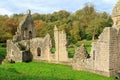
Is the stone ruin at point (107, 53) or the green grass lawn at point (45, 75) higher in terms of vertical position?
the stone ruin at point (107, 53)

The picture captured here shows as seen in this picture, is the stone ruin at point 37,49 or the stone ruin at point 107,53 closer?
the stone ruin at point 107,53

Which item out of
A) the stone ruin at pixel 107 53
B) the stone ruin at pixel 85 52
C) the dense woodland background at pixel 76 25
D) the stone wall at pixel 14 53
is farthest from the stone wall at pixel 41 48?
the dense woodland background at pixel 76 25

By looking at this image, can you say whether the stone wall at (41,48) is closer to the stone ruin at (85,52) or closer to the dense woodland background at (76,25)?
the stone ruin at (85,52)

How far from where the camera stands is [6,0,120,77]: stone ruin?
81.1ft

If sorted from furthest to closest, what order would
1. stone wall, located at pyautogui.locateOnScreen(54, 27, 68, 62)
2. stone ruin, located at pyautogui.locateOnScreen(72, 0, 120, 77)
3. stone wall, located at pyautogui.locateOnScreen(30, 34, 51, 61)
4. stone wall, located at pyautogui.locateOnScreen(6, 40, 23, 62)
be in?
1. stone wall, located at pyautogui.locateOnScreen(6, 40, 23, 62)
2. stone wall, located at pyautogui.locateOnScreen(30, 34, 51, 61)
3. stone wall, located at pyautogui.locateOnScreen(54, 27, 68, 62)
4. stone ruin, located at pyautogui.locateOnScreen(72, 0, 120, 77)

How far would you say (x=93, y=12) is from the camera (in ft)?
279

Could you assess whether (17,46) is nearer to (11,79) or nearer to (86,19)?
(11,79)

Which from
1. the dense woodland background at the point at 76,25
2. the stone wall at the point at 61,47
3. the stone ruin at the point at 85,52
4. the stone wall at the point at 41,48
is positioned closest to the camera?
the stone ruin at the point at 85,52

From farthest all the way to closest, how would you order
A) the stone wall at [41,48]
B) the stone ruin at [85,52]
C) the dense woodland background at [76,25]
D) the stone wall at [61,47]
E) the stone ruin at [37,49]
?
the dense woodland background at [76,25], the stone wall at [41,48], the stone ruin at [37,49], the stone wall at [61,47], the stone ruin at [85,52]

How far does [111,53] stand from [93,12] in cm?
6133

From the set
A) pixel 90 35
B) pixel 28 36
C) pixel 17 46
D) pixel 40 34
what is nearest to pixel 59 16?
pixel 90 35

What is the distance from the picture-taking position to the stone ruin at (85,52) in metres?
24.7

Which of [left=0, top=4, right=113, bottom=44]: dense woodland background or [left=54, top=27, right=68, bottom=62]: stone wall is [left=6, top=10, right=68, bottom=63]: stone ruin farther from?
[left=0, top=4, right=113, bottom=44]: dense woodland background

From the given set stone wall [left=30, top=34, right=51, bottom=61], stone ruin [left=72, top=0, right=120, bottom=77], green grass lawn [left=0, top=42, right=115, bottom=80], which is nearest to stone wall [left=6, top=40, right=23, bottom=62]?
stone wall [left=30, top=34, right=51, bottom=61]
